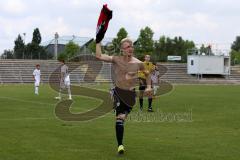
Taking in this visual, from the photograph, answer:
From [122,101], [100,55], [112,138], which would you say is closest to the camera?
[100,55]

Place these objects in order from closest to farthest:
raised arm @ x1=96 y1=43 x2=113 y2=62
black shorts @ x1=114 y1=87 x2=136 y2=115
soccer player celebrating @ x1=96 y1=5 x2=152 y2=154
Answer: raised arm @ x1=96 y1=43 x2=113 y2=62 → soccer player celebrating @ x1=96 y1=5 x2=152 y2=154 → black shorts @ x1=114 y1=87 x2=136 y2=115

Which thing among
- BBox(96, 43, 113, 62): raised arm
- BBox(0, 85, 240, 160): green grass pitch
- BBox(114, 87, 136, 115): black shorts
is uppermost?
BBox(96, 43, 113, 62): raised arm

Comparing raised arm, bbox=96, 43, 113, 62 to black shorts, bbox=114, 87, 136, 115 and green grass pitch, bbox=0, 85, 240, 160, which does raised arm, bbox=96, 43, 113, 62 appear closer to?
black shorts, bbox=114, 87, 136, 115

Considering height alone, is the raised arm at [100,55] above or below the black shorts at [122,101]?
above

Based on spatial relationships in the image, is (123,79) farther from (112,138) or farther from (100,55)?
(112,138)

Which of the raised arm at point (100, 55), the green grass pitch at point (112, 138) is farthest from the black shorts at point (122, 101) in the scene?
the green grass pitch at point (112, 138)

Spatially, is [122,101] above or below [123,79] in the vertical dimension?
below

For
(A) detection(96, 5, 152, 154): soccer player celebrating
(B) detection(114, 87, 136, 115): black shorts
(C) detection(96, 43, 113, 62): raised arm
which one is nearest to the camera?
(C) detection(96, 43, 113, 62): raised arm

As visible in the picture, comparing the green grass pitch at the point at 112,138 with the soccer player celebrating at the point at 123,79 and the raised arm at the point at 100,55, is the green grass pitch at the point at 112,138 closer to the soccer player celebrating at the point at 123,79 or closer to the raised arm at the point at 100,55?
the soccer player celebrating at the point at 123,79

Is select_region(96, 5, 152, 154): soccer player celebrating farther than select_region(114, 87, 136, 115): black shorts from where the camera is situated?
No

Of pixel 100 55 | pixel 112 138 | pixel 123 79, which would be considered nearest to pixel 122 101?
pixel 123 79

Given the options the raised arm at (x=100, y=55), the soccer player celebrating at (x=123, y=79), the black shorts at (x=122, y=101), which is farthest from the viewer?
the black shorts at (x=122, y=101)

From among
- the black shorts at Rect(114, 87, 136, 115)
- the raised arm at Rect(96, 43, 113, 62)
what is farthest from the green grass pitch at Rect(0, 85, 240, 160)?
the raised arm at Rect(96, 43, 113, 62)

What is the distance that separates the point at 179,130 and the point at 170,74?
53.4 m
